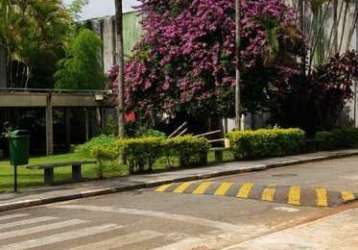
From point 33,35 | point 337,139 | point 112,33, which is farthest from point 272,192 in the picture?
point 112,33

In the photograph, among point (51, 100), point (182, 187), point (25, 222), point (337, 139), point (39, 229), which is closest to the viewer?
point (39, 229)

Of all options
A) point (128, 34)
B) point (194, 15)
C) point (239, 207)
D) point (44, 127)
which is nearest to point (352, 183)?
point (239, 207)

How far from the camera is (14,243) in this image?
1015cm

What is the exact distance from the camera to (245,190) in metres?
15.7

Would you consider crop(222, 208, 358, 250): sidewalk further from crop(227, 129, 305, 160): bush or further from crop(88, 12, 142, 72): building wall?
crop(88, 12, 142, 72): building wall

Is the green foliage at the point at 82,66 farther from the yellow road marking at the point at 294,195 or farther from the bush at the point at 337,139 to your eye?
the yellow road marking at the point at 294,195

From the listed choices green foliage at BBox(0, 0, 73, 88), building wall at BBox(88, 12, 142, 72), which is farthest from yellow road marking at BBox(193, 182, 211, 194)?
building wall at BBox(88, 12, 142, 72)

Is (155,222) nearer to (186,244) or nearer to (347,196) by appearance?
(186,244)

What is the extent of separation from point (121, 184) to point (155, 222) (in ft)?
18.9

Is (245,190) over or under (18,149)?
under

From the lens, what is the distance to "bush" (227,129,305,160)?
24.5 meters

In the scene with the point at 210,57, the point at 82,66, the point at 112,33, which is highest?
the point at 112,33

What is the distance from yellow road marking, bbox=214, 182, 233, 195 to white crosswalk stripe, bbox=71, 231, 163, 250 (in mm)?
4838

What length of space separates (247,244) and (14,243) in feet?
11.2
